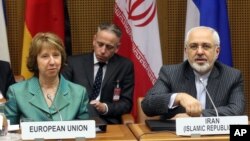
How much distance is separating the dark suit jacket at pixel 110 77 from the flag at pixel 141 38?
Answer: 0.47 metres

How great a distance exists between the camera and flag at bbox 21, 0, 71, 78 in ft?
16.3

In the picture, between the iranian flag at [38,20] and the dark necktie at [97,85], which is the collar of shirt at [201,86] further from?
the iranian flag at [38,20]

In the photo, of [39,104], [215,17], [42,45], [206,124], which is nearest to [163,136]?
[206,124]

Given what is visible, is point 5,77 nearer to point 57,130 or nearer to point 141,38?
point 141,38

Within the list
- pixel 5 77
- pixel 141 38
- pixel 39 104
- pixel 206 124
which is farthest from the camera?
pixel 141 38

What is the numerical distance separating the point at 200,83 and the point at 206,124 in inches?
32.6

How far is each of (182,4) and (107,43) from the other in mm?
1448

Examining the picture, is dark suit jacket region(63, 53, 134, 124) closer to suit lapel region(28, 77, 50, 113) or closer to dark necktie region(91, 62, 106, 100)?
dark necktie region(91, 62, 106, 100)

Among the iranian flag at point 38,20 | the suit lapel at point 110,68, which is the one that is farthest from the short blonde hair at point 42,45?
the iranian flag at point 38,20

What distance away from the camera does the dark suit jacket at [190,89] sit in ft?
11.8

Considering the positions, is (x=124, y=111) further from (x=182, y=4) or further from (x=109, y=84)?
(x=182, y=4)

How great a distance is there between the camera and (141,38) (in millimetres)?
5078

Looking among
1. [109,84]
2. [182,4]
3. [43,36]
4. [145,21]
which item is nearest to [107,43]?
[109,84]

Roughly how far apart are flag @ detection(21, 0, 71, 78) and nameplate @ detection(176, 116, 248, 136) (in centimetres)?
237
